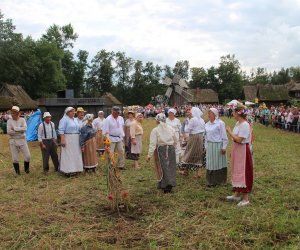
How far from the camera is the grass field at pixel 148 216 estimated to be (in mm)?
4888

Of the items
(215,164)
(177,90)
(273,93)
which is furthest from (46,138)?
(273,93)

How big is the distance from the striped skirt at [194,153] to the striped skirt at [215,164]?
107 cm

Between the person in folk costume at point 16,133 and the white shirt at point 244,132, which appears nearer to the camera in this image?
the white shirt at point 244,132

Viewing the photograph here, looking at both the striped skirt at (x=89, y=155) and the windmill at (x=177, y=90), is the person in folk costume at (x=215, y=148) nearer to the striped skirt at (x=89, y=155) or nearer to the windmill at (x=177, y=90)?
the striped skirt at (x=89, y=155)

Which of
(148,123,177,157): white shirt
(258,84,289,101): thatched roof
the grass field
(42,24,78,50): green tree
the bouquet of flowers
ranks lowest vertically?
the grass field

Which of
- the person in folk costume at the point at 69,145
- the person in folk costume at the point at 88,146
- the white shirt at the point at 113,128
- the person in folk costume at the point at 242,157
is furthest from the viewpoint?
the white shirt at the point at 113,128

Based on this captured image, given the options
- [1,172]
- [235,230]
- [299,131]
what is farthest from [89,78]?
[235,230]

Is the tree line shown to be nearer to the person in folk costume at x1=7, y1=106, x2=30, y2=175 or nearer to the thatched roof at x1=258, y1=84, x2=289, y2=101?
the thatched roof at x1=258, y1=84, x2=289, y2=101

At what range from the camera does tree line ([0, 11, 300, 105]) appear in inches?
1901

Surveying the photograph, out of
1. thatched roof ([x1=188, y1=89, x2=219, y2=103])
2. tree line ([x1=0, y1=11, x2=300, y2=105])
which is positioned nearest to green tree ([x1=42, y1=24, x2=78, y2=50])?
tree line ([x1=0, y1=11, x2=300, y2=105])

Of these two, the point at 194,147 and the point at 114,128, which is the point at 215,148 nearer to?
the point at 194,147

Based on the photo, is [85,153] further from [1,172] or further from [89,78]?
[89,78]

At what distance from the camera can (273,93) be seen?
2462 inches

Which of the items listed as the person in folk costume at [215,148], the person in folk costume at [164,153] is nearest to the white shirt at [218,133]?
the person in folk costume at [215,148]
